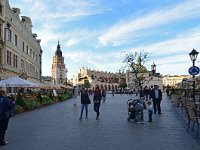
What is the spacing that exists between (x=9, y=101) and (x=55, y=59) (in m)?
157

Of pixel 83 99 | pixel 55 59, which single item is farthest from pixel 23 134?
pixel 55 59

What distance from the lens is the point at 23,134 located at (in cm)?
1258

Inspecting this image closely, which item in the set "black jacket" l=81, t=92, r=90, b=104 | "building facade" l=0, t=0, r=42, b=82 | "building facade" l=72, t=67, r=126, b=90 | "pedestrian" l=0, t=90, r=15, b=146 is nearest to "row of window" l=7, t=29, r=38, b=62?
"building facade" l=0, t=0, r=42, b=82

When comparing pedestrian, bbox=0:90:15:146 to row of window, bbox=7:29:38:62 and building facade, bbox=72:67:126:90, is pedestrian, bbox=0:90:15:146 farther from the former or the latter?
building facade, bbox=72:67:126:90

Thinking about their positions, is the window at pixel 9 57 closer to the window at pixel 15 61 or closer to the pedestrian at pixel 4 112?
the window at pixel 15 61

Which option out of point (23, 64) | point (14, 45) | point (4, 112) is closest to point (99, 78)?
point (23, 64)

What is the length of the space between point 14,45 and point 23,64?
27.5ft

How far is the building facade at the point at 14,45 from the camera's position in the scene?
41.5 m

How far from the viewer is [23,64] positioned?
5647 cm

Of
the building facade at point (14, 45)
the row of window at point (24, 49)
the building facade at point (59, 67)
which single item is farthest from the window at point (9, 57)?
the building facade at point (59, 67)

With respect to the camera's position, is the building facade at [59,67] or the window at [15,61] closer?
the window at [15,61]

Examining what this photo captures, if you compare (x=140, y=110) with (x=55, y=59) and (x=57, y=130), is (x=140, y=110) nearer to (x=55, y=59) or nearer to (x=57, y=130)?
(x=57, y=130)

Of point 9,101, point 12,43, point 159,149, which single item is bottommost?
point 159,149

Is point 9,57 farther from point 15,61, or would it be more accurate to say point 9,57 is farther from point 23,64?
point 23,64
